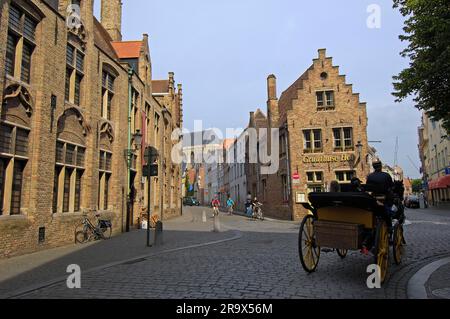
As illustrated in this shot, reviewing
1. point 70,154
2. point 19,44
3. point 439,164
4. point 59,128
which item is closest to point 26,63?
point 19,44

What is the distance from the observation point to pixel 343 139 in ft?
76.6

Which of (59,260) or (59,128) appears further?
(59,128)

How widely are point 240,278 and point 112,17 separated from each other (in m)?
21.4

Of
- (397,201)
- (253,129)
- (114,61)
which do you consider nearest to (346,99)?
(253,129)

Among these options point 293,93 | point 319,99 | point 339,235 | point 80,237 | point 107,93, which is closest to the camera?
point 339,235

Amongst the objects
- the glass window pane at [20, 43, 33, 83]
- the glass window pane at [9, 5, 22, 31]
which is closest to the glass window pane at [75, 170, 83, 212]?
the glass window pane at [20, 43, 33, 83]

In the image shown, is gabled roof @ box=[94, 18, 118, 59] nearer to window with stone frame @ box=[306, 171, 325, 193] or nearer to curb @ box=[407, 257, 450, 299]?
curb @ box=[407, 257, 450, 299]

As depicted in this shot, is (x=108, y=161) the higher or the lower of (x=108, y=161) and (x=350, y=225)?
the higher

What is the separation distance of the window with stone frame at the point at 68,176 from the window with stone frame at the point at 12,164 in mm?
1532

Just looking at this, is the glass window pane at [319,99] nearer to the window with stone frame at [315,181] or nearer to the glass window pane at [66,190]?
the window with stone frame at [315,181]

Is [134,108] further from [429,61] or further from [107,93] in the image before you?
[429,61]

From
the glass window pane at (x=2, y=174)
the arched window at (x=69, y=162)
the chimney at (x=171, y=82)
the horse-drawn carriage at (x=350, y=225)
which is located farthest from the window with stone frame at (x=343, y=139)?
the glass window pane at (x=2, y=174)

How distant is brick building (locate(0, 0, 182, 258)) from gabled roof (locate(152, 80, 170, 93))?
12683 mm
